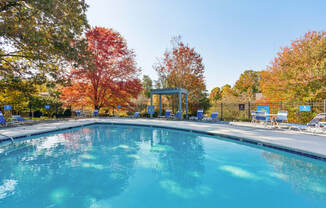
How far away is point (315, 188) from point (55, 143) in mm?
8143

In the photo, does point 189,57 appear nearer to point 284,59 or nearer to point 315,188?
point 284,59

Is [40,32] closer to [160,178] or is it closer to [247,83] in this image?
[160,178]

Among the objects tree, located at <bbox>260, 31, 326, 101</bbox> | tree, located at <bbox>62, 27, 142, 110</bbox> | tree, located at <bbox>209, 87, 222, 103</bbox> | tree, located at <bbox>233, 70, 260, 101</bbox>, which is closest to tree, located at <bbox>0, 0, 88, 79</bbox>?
tree, located at <bbox>62, 27, 142, 110</bbox>

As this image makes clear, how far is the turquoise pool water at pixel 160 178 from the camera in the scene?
8.79 ft

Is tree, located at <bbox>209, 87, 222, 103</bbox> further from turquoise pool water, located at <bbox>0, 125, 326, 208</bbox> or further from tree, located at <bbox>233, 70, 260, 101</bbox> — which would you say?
turquoise pool water, located at <bbox>0, 125, 326, 208</bbox>

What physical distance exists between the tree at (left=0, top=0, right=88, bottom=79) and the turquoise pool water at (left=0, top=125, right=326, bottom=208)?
4637 millimetres

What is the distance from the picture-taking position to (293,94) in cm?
1078

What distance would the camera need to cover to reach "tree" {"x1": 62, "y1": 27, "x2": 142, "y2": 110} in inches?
541

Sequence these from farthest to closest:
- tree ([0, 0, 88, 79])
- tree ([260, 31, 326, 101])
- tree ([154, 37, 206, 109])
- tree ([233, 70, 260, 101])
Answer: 1. tree ([233, 70, 260, 101])
2. tree ([154, 37, 206, 109])
3. tree ([260, 31, 326, 101])
4. tree ([0, 0, 88, 79])

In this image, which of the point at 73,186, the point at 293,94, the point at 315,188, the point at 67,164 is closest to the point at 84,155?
the point at 67,164

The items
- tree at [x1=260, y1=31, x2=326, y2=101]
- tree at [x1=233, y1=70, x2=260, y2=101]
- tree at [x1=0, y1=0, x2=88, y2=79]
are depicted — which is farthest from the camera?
tree at [x1=233, y1=70, x2=260, y2=101]

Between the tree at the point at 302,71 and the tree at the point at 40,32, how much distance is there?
13.4 m

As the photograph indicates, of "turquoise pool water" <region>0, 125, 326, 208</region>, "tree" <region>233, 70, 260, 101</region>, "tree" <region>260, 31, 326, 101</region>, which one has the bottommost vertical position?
"turquoise pool water" <region>0, 125, 326, 208</region>

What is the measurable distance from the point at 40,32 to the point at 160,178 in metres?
8.19
